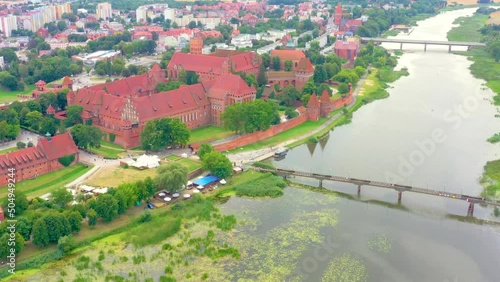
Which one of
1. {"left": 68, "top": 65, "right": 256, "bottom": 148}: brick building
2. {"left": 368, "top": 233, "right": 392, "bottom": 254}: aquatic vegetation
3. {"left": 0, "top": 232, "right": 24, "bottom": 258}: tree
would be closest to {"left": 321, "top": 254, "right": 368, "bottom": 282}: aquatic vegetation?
{"left": 368, "top": 233, "right": 392, "bottom": 254}: aquatic vegetation

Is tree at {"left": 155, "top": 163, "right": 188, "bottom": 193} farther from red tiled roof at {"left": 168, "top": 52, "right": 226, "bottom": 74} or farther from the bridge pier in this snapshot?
red tiled roof at {"left": 168, "top": 52, "right": 226, "bottom": 74}

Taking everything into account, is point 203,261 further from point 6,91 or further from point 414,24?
point 414,24

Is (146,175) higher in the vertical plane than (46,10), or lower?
lower

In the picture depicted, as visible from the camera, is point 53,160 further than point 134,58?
No

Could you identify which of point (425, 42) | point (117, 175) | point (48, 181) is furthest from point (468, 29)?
point (48, 181)

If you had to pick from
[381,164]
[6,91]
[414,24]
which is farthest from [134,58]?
[414,24]

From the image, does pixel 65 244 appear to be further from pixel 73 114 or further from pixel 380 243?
pixel 73 114

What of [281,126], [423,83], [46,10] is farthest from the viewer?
[46,10]

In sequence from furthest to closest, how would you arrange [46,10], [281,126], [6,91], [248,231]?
[46,10] < [6,91] < [281,126] < [248,231]
